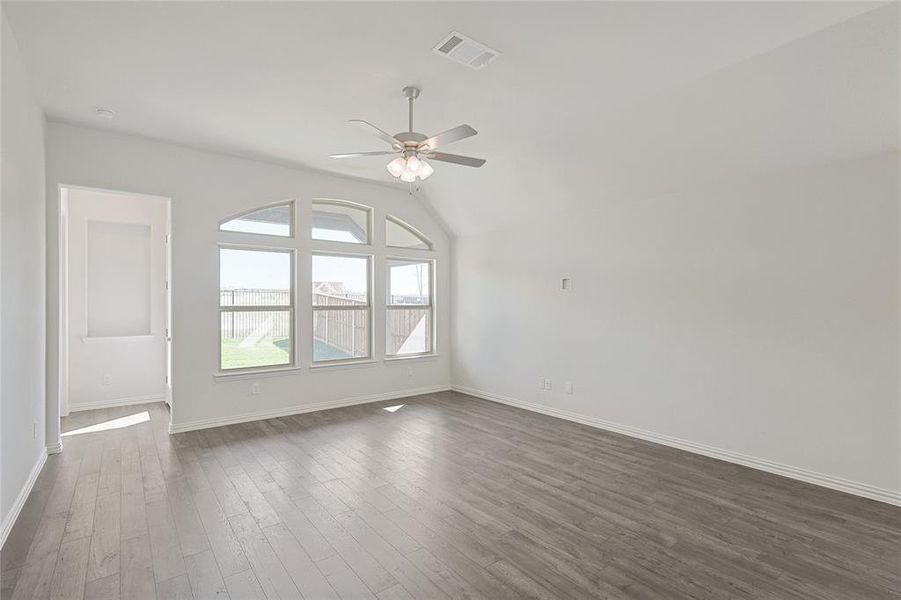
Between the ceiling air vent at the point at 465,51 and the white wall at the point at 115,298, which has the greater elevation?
the ceiling air vent at the point at 465,51

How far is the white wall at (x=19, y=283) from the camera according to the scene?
Result: 2.58 meters

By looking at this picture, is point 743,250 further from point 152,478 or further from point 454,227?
point 152,478

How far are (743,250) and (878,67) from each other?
5.09 feet

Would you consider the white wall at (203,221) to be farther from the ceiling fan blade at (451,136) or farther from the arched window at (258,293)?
the ceiling fan blade at (451,136)

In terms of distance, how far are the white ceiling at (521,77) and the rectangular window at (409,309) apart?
2.40m

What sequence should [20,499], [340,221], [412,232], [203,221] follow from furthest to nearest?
[412,232] → [340,221] → [203,221] → [20,499]

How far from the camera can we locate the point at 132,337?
5.82 m

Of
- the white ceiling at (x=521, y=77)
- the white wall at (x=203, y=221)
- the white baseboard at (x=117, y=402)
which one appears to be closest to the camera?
the white ceiling at (x=521, y=77)

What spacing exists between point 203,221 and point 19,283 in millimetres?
1983

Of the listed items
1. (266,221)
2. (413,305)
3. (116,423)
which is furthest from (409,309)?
(116,423)

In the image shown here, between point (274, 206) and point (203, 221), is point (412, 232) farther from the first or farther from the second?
point (203, 221)

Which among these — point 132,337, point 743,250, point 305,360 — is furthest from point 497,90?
point 132,337

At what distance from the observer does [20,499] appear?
9.55 ft

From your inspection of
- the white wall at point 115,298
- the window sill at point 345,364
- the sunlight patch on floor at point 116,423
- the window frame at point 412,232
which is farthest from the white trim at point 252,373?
the window frame at point 412,232
